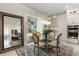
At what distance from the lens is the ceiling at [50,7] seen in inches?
99.0

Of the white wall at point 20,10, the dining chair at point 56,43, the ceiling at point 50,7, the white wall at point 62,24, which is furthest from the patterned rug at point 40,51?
the ceiling at point 50,7

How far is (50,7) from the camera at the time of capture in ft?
8.71

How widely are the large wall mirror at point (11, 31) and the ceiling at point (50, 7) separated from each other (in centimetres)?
56

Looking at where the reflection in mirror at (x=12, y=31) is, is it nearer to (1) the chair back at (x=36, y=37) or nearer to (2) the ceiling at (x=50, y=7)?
(1) the chair back at (x=36, y=37)

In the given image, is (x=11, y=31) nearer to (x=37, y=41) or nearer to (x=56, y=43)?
(x=37, y=41)

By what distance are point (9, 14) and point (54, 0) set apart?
139 centimetres

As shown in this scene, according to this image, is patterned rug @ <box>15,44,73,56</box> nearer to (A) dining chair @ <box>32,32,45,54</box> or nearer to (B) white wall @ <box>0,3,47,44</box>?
(A) dining chair @ <box>32,32,45,54</box>

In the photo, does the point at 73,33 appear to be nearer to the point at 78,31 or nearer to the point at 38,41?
the point at 78,31

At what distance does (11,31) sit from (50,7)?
143cm

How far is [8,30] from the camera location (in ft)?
9.02

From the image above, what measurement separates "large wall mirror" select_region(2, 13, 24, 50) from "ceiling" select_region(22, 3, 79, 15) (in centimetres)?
56

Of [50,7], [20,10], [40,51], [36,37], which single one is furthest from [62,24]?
[20,10]

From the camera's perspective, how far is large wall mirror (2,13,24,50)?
2.70 meters

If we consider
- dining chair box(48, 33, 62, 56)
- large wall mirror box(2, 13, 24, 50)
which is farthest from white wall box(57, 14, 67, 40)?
large wall mirror box(2, 13, 24, 50)
